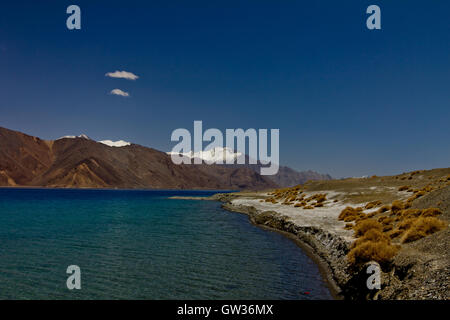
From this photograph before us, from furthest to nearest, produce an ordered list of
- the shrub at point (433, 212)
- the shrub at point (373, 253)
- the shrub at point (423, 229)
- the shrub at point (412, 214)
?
the shrub at point (412, 214), the shrub at point (433, 212), the shrub at point (423, 229), the shrub at point (373, 253)

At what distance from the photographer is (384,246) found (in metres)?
17.2

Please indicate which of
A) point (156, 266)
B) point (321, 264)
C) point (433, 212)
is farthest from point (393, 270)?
point (156, 266)

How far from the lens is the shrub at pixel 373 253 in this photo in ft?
54.3

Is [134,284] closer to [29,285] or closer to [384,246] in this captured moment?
[29,285]

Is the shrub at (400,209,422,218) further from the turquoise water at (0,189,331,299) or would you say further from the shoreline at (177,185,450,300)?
the turquoise water at (0,189,331,299)

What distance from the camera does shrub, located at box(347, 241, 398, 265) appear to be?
16.5 m

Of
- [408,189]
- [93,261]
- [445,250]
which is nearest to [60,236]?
[93,261]

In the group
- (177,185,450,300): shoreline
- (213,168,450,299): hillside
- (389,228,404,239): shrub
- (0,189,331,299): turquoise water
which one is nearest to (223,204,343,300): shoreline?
(177,185,450,300): shoreline

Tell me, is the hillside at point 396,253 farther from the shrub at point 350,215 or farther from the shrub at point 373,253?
the shrub at point 350,215

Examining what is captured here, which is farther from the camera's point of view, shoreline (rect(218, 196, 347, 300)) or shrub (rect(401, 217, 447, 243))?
shrub (rect(401, 217, 447, 243))

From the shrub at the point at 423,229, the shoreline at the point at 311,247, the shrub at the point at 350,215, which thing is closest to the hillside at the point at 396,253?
the shrub at the point at 423,229

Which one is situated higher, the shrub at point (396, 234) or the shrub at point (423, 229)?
the shrub at point (423, 229)

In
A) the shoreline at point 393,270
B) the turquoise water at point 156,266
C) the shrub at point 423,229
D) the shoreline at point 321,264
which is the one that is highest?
the shrub at point 423,229
